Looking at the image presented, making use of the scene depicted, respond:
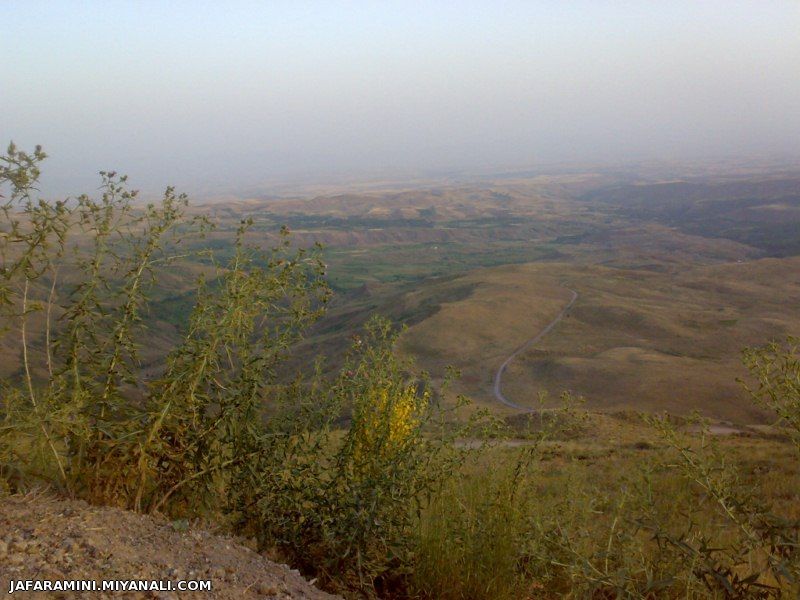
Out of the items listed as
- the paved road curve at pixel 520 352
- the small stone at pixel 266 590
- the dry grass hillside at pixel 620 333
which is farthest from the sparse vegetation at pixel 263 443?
the paved road curve at pixel 520 352

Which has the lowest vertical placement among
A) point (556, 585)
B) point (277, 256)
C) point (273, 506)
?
point (556, 585)

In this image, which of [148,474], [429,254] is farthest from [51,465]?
[429,254]

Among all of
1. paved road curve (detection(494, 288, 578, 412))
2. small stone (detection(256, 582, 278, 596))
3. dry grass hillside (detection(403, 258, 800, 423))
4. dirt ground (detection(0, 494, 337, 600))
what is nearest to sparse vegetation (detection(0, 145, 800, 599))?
dirt ground (detection(0, 494, 337, 600))

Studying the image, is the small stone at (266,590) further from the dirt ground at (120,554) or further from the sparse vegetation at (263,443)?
the sparse vegetation at (263,443)

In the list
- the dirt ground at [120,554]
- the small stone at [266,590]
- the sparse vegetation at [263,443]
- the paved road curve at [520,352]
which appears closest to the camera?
the dirt ground at [120,554]

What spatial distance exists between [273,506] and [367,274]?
325 ft

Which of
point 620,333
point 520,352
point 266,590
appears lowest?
point 520,352

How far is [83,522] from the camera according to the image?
10.9 feet

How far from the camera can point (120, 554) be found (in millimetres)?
3062

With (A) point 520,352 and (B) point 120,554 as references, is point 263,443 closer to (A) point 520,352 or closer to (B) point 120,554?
(B) point 120,554

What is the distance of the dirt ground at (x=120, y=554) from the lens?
9.33 feet

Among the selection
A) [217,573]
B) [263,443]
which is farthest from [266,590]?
[263,443]

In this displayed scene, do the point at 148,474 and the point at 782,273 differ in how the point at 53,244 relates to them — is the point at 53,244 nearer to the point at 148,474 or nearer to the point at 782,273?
the point at 148,474

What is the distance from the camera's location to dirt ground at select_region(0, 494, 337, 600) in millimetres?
2844
